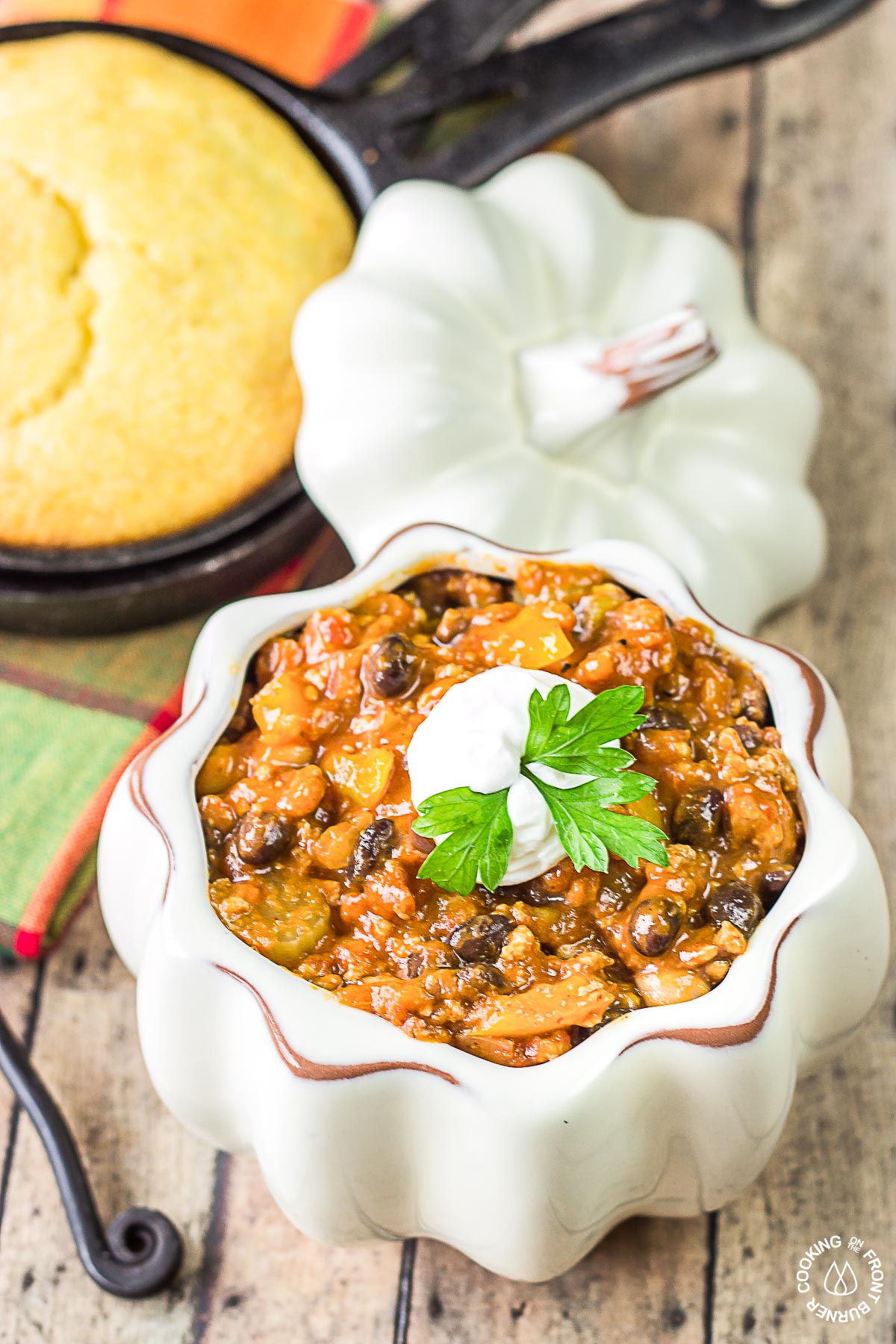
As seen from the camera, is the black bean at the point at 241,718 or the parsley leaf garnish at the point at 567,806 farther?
the black bean at the point at 241,718

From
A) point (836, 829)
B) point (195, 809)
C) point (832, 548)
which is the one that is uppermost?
point (195, 809)

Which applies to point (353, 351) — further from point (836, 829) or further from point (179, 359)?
point (836, 829)

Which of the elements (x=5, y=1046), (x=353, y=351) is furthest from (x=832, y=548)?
(x=5, y=1046)

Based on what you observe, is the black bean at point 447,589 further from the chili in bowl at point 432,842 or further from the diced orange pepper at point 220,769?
the diced orange pepper at point 220,769

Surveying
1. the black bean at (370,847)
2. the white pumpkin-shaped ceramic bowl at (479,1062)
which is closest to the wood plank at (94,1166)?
the white pumpkin-shaped ceramic bowl at (479,1062)

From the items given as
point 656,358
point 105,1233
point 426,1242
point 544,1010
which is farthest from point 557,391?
point 105,1233

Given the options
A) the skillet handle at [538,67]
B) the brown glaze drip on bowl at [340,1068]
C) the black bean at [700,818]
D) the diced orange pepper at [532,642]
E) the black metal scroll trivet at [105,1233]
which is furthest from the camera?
the skillet handle at [538,67]

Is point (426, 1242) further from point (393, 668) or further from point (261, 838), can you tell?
point (393, 668)
